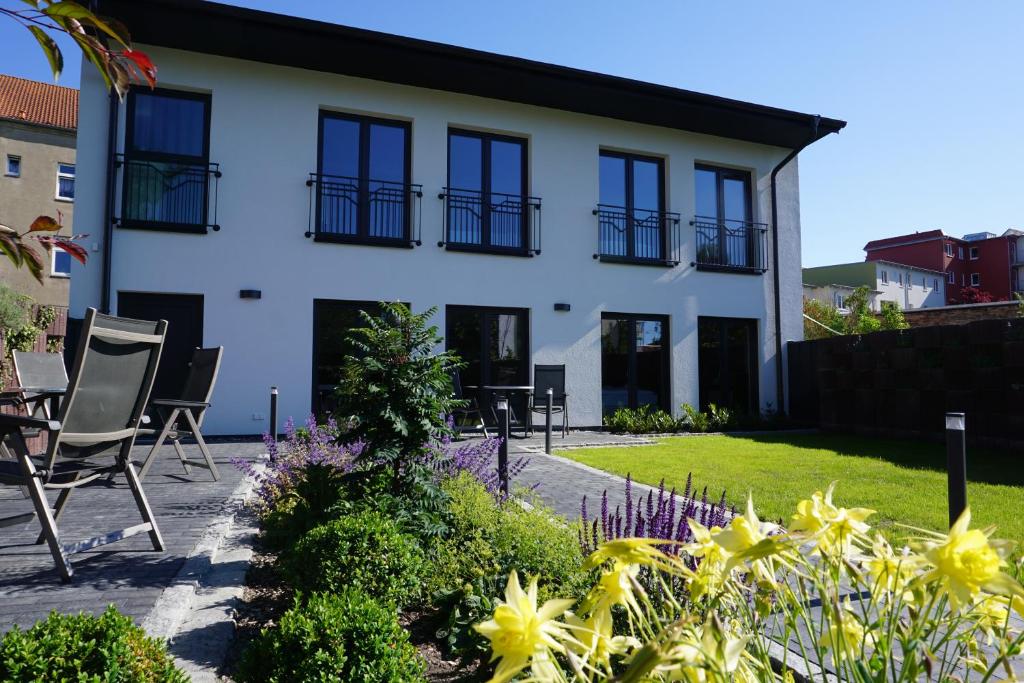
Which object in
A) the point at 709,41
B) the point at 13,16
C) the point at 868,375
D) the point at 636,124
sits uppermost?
the point at 636,124

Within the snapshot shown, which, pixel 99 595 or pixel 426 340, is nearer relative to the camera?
pixel 99 595

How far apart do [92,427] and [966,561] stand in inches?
148

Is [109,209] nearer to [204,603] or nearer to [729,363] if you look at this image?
[204,603]

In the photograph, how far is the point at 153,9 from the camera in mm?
8828

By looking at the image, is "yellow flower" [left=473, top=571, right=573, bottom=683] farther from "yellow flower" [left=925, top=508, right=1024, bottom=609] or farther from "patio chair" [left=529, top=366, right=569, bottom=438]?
"patio chair" [left=529, top=366, right=569, bottom=438]

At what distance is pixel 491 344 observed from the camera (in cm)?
1109

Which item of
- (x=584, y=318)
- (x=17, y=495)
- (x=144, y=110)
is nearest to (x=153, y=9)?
(x=144, y=110)

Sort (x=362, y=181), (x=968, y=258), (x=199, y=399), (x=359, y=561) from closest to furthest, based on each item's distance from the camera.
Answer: (x=359, y=561) < (x=199, y=399) < (x=362, y=181) < (x=968, y=258)

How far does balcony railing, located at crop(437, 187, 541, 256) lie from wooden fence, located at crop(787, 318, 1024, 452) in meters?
5.41

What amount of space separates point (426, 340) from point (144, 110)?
27.8ft

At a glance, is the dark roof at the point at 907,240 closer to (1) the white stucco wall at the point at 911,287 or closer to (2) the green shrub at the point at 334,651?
(1) the white stucco wall at the point at 911,287

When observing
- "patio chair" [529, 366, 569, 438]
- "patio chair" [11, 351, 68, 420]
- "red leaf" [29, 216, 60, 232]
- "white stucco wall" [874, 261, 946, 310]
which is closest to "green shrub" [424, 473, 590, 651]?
"red leaf" [29, 216, 60, 232]

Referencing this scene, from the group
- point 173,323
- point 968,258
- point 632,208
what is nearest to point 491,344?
point 632,208

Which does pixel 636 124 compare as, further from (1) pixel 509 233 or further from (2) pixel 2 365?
(2) pixel 2 365
